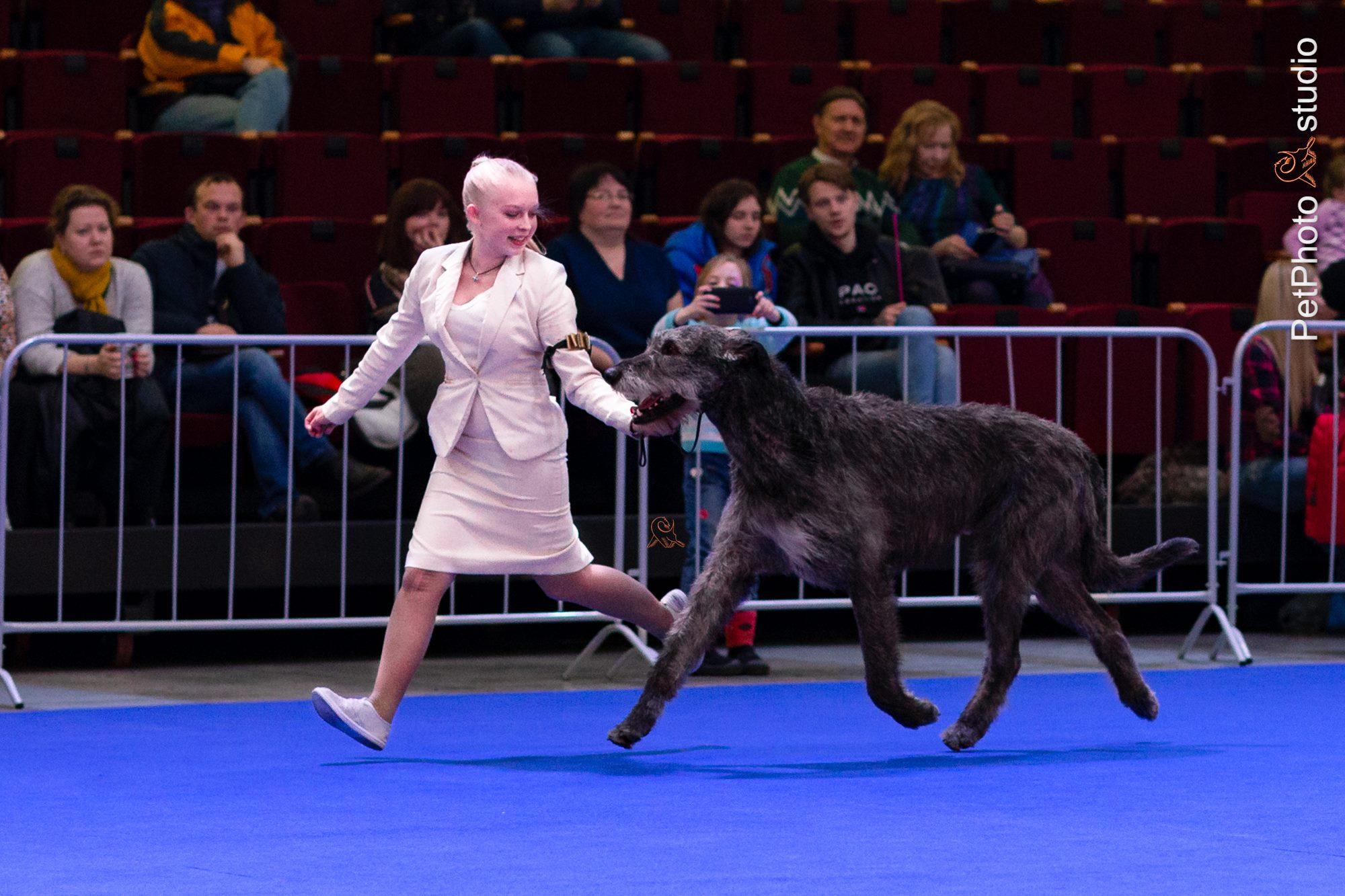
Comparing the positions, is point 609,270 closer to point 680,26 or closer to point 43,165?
point 43,165

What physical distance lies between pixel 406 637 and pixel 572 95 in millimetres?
5282

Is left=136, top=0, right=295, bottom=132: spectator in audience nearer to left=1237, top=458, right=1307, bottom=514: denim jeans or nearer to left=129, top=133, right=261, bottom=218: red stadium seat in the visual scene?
left=129, top=133, right=261, bottom=218: red stadium seat

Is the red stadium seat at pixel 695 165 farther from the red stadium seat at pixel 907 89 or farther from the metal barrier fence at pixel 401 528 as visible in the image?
the metal barrier fence at pixel 401 528

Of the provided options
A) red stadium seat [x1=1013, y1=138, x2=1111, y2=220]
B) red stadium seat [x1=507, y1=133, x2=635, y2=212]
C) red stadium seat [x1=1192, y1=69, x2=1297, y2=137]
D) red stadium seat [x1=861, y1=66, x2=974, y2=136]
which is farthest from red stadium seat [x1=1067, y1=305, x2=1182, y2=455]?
red stadium seat [x1=1192, y1=69, x2=1297, y2=137]

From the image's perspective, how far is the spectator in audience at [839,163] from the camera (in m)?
8.16

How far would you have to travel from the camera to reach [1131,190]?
966 cm

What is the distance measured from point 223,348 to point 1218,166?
5439mm

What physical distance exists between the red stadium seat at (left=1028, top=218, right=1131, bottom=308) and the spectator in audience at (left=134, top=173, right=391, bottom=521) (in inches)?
137

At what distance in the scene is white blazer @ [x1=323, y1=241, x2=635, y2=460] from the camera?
470 cm

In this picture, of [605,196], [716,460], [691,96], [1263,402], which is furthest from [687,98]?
[716,460]

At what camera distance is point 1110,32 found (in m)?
10.8

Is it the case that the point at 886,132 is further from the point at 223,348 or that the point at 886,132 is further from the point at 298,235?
the point at 223,348

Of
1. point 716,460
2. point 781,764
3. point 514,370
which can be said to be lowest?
point 781,764

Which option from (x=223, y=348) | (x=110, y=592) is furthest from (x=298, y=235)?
(x=110, y=592)
